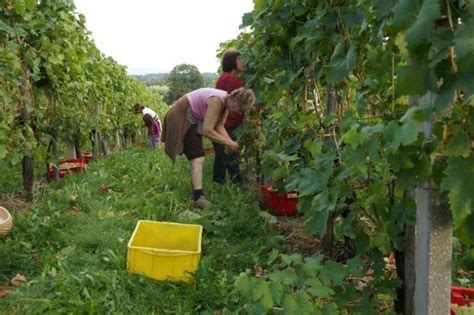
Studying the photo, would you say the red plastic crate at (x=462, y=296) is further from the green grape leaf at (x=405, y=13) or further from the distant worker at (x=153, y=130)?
the distant worker at (x=153, y=130)

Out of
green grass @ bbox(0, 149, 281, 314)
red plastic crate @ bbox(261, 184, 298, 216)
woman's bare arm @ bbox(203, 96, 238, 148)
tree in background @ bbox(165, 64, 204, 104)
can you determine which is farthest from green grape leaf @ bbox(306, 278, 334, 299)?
tree in background @ bbox(165, 64, 204, 104)

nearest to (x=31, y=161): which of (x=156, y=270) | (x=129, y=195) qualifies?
(x=129, y=195)

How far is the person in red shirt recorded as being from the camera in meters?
5.86

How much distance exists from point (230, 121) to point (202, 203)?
131 centimetres

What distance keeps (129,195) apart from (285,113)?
279 centimetres

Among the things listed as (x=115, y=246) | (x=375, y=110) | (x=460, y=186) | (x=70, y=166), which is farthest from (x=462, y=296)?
(x=70, y=166)

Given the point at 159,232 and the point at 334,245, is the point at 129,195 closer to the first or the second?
the point at 159,232

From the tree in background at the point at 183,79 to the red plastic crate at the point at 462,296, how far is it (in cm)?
4944

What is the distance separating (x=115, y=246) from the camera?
3906mm

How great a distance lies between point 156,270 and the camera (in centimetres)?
329

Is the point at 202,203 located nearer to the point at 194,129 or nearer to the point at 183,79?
the point at 194,129

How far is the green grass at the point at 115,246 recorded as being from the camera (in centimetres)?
305

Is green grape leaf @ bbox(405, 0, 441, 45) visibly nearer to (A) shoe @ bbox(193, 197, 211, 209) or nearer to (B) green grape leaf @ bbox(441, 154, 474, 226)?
(B) green grape leaf @ bbox(441, 154, 474, 226)

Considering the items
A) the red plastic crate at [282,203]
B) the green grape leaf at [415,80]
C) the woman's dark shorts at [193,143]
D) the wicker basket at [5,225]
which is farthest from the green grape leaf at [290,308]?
the woman's dark shorts at [193,143]
